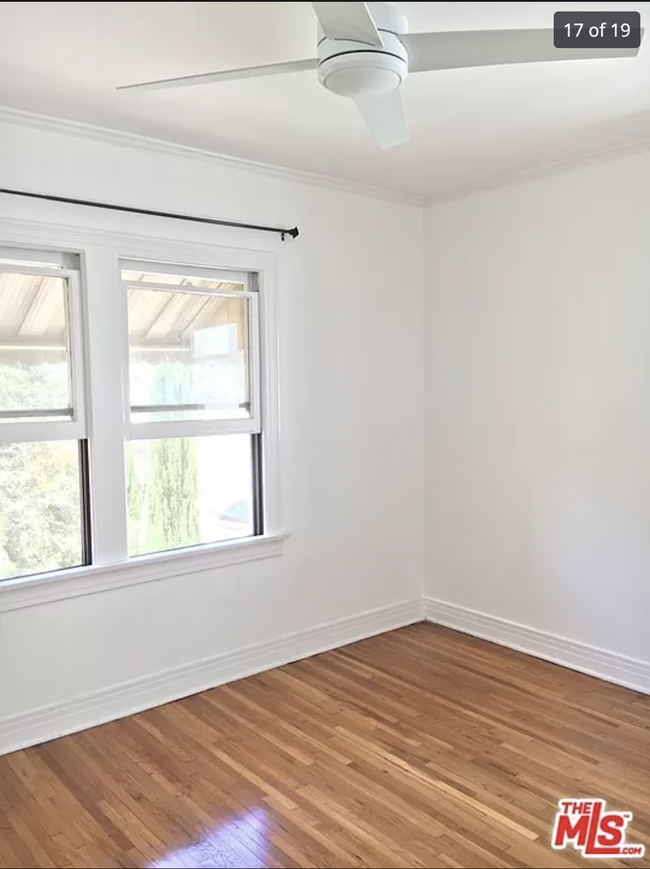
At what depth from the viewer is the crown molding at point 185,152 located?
2.82m

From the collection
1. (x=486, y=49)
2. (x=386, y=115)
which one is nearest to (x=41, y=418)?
(x=386, y=115)

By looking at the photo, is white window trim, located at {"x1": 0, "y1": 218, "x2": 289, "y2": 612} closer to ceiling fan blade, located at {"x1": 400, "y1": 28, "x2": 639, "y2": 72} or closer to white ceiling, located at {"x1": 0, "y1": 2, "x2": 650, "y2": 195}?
white ceiling, located at {"x1": 0, "y1": 2, "x2": 650, "y2": 195}

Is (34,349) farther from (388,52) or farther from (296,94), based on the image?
(388,52)

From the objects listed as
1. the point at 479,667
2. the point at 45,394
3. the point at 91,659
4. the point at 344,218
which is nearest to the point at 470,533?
the point at 479,667

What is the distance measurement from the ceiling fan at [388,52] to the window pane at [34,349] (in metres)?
1.13

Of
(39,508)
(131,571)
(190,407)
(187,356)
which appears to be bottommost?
(131,571)

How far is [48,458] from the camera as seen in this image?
300cm

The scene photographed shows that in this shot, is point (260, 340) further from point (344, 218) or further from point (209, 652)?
point (209, 652)

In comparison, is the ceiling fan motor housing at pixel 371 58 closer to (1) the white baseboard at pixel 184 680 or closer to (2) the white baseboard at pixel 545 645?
(1) the white baseboard at pixel 184 680

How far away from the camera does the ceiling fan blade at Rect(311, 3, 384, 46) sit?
1.61 m

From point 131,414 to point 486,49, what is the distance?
208 centimetres

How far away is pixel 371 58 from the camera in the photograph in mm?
1919

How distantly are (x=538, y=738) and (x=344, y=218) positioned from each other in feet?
8.85

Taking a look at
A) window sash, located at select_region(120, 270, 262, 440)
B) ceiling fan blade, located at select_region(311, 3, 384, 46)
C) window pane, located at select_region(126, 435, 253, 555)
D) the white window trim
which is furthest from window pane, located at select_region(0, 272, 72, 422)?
ceiling fan blade, located at select_region(311, 3, 384, 46)
